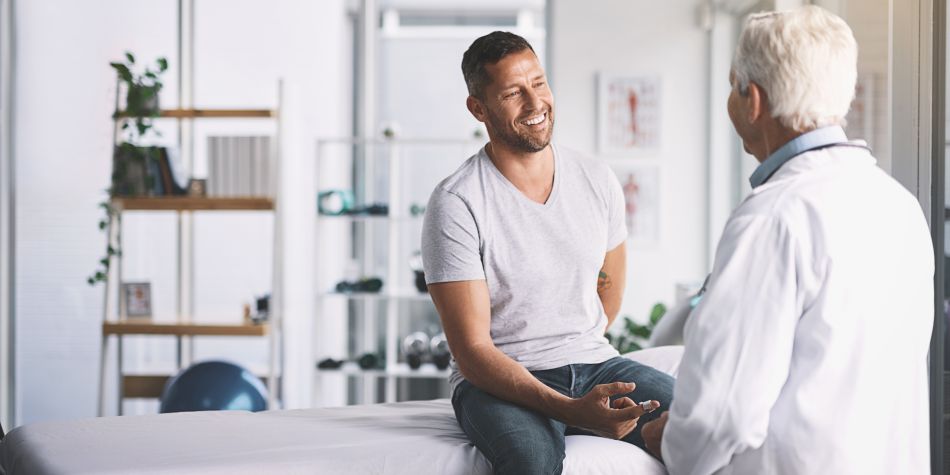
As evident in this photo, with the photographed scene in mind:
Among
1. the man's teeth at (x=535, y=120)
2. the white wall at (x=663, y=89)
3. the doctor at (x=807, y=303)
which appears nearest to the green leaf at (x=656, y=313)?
the white wall at (x=663, y=89)

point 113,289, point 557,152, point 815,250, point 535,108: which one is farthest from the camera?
point 113,289

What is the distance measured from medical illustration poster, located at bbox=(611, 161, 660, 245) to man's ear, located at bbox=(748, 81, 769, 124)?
3.39 metres

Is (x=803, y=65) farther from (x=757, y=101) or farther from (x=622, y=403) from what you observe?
(x=622, y=403)

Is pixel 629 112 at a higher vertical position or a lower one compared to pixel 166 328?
higher

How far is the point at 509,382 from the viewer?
5.72ft

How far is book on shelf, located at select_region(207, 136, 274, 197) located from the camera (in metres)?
3.99

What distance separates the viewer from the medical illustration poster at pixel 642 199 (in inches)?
185

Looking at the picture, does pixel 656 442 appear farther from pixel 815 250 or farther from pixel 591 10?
pixel 591 10

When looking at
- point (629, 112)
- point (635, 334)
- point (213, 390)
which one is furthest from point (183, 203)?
point (629, 112)

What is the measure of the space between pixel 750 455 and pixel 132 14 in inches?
170

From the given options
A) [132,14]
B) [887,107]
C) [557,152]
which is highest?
[132,14]

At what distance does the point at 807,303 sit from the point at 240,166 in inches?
124

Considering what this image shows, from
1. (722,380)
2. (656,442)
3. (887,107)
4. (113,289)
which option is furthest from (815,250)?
(113,289)

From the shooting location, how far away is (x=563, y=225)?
75.1 inches
